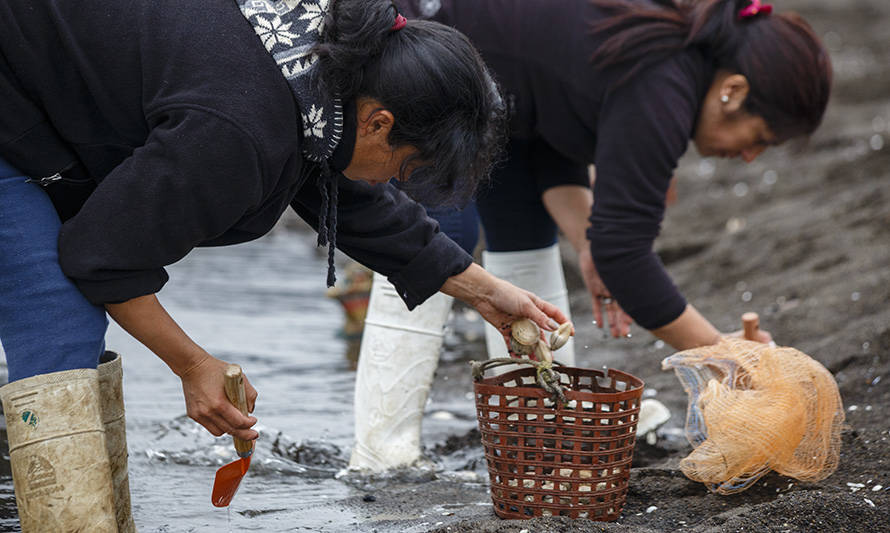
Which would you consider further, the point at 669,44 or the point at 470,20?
the point at 470,20

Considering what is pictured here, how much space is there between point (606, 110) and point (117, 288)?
1.54 m

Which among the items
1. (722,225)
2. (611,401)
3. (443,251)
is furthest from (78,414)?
(722,225)

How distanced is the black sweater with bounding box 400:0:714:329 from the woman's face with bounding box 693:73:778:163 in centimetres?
4

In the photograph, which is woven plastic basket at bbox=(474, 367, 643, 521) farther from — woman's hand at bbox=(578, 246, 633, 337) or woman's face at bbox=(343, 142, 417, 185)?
woman's hand at bbox=(578, 246, 633, 337)

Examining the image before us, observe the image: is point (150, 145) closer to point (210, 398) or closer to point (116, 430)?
point (210, 398)

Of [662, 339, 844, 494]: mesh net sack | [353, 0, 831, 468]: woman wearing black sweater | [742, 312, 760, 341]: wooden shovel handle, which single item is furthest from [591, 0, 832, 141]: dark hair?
[662, 339, 844, 494]: mesh net sack

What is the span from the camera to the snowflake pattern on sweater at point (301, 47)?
2.03m

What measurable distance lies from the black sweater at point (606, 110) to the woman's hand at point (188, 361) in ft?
4.00

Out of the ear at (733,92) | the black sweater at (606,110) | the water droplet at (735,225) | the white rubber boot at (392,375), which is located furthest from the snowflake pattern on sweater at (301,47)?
the water droplet at (735,225)

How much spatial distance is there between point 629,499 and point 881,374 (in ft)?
4.49

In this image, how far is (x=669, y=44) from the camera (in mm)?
2938

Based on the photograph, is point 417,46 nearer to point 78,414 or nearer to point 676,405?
point 78,414

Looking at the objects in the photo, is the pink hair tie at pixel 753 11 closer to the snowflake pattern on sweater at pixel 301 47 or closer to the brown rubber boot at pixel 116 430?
the snowflake pattern on sweater at pixel 301 47

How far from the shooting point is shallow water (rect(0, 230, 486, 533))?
9.26 feet
